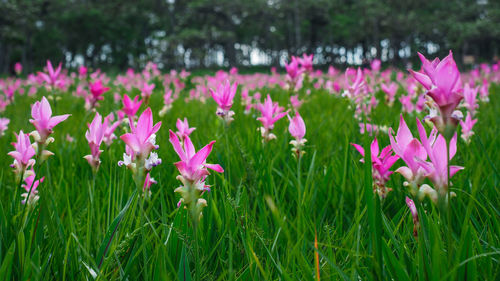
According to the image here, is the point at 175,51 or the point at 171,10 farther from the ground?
the point at 171,10

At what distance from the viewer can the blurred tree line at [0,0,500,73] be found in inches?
1217

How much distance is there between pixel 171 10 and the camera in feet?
132

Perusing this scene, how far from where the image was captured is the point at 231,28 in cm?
3909

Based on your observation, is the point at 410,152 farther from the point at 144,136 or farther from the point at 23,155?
the point at 23,155

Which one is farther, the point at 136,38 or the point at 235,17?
the point at 136,38

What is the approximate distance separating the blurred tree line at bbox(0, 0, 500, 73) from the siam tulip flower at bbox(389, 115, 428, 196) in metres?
29.9

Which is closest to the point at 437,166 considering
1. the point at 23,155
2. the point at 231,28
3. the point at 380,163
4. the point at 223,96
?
the point at 380,163

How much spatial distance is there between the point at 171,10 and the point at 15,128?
41.0m

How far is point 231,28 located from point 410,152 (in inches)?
1593

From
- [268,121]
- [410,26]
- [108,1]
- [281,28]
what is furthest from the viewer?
[281,28]

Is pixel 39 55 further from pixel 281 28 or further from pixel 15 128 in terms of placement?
pixel 15 128

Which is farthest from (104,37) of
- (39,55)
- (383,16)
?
(383,16)

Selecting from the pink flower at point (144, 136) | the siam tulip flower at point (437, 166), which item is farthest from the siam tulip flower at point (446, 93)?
the pink flower at point (144, 136)

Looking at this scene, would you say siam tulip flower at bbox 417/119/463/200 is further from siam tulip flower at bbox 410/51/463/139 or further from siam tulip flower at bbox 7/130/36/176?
siam tulip flower at bbox 7/130/36/176
